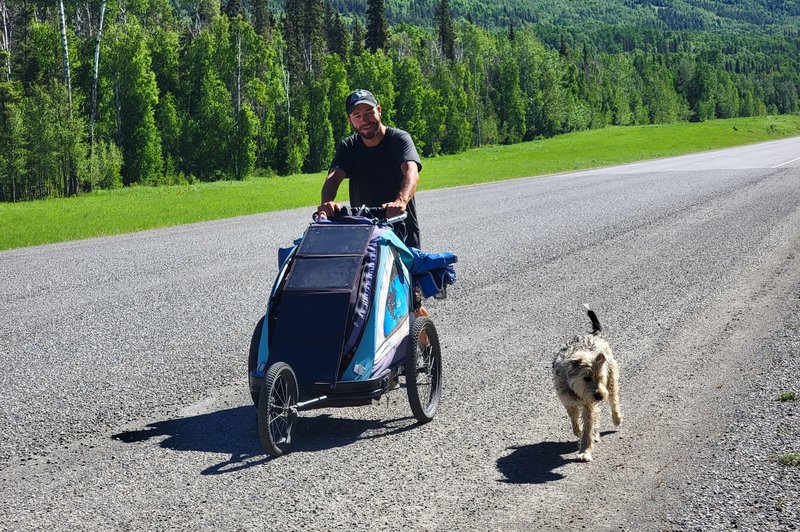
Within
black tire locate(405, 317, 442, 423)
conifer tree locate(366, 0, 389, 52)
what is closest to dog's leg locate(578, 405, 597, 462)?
black tire locate(405, 317, 442, 423)

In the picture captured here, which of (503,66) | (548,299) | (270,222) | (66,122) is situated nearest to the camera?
(548,299)

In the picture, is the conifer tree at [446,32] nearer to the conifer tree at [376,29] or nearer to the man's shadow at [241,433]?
the conifer tree at [376,29]

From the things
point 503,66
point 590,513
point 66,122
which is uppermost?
point 503,66

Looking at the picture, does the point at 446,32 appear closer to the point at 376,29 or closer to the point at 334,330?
the point at 376,29

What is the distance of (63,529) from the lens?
474 cm

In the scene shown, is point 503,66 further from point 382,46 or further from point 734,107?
point 734,107

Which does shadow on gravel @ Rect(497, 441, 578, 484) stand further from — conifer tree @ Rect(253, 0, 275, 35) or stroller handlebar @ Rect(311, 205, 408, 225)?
conifer tree @ Rect(253, 0, 275, 35)

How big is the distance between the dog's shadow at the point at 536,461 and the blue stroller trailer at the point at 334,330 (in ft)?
2.85

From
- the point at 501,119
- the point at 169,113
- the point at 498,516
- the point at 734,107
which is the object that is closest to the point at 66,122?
the point at 169,113

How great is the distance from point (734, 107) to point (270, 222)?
182844 mm

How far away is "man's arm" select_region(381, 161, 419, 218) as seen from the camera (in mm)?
6781

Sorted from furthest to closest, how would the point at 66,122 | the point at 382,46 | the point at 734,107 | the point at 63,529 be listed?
the point at 734,107 < the point at 382,46 < the point at 66,122 < the point at 63,529

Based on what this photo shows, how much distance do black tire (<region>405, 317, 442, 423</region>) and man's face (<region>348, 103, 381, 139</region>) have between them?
63.8 inches

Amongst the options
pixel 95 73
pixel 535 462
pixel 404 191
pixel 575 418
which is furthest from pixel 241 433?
pixel 95 73
